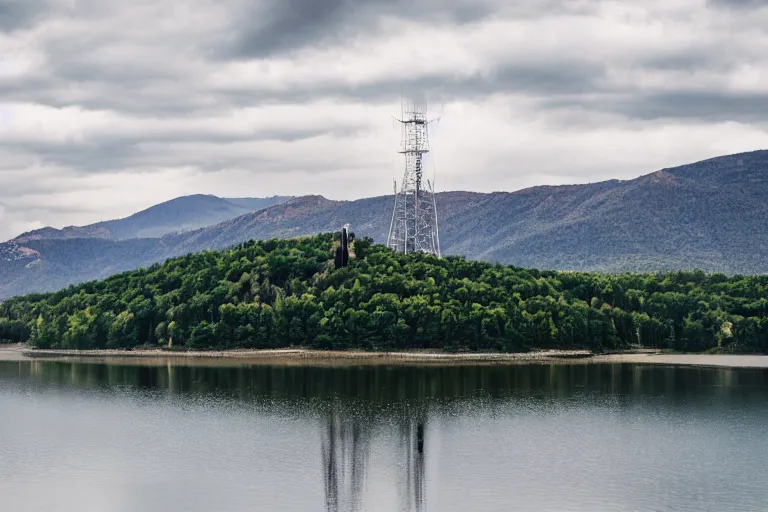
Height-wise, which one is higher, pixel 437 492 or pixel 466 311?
pixel 466 311

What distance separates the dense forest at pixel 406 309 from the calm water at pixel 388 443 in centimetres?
3073

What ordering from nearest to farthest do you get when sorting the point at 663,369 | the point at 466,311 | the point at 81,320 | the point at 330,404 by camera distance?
1. the point at 330,404
2. the point at 663,369
3. the point at 466,311
4. the point at 81,320

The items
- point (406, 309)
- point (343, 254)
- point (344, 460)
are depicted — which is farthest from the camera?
point (343, 254)

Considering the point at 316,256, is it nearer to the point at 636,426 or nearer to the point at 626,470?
the point at 636,426

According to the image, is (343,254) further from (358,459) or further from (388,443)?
(358,459)

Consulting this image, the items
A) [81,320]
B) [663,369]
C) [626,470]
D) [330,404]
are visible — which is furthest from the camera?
[81,320]

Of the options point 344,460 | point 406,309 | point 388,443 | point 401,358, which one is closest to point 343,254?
point 406,309

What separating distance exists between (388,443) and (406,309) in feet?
273

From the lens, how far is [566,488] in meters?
72.8

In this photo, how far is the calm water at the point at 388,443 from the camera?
7081 centimetres

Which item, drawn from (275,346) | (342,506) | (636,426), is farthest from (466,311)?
(342,506)

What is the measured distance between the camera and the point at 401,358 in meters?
161

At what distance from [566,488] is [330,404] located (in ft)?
133

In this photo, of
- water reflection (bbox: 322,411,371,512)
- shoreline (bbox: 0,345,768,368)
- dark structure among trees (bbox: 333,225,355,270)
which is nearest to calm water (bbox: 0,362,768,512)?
water reflection (bbox: 322,411,371,512)
